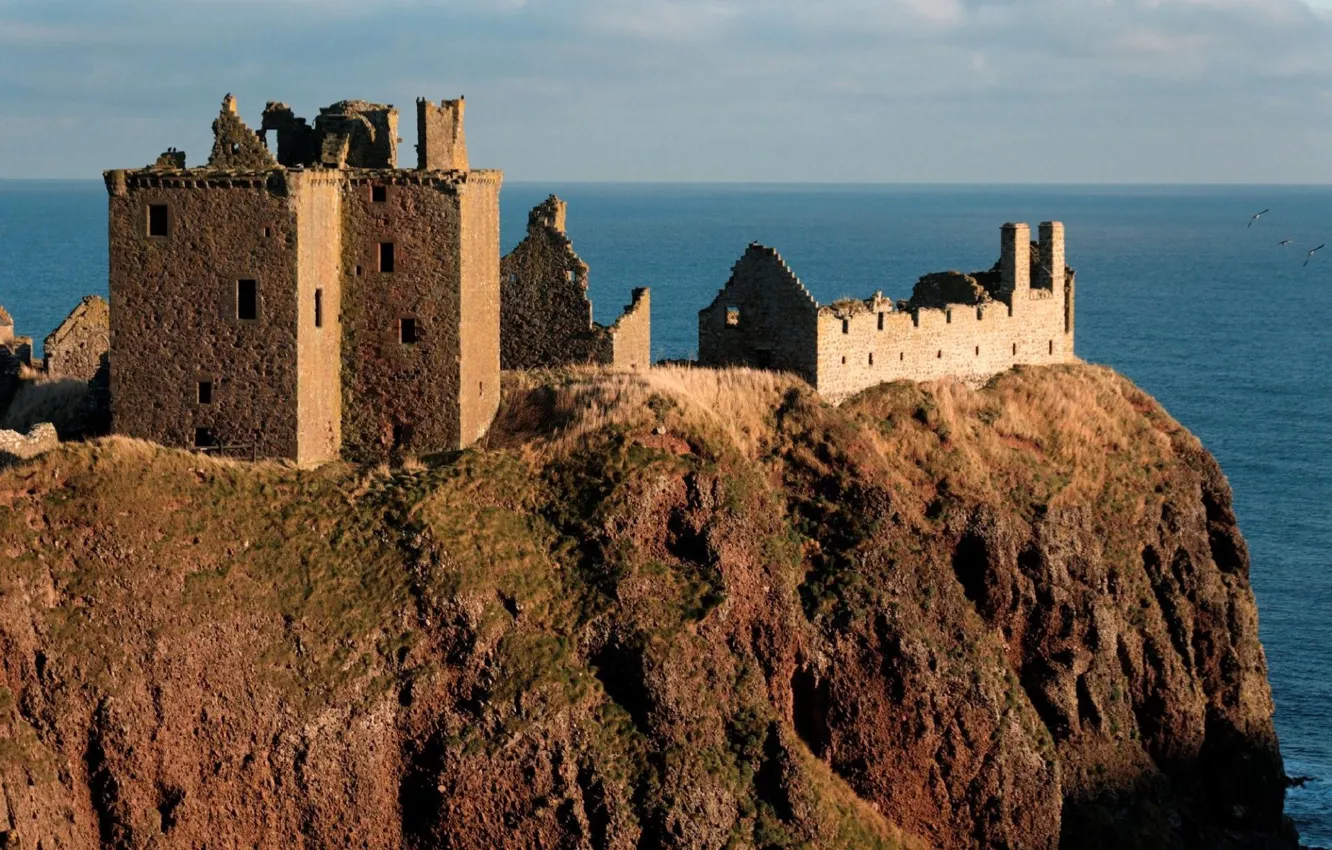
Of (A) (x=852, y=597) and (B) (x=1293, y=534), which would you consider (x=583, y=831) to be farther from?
(B) (x=1293, y=534)

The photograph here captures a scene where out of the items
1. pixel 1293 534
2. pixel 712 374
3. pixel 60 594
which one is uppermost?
pixel 712 374

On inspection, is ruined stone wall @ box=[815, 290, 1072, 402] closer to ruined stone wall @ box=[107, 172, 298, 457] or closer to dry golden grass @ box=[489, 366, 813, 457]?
dry golden grass @ box=[489, 366, 813, 457]

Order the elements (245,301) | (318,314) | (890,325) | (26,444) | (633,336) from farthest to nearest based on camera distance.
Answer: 1. (633,336)
2. (890,325)
3. (318,314)
4. (245,301)
5. (26,444)

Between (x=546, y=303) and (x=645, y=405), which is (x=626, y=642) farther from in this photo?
(x=546, y=303)

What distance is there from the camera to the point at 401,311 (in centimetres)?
5056

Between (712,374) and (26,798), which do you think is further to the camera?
(712,374)

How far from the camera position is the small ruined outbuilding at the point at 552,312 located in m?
59.4

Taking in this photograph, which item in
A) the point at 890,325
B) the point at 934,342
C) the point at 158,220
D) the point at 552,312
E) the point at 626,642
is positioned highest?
the point at 158,220

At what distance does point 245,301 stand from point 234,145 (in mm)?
3846

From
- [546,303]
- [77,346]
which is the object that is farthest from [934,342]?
[77,346]

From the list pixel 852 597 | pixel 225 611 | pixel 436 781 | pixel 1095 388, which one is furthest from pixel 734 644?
pixel 1095 388

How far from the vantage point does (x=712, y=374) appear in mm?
55000

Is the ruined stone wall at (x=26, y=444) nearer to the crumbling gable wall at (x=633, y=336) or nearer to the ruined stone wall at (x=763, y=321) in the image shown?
the crumbling gable wall at (x=633, y=336)

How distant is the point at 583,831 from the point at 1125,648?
1804 cm
